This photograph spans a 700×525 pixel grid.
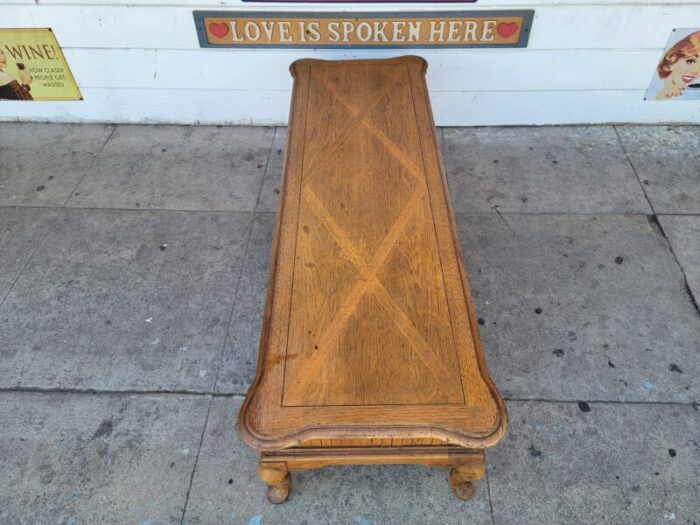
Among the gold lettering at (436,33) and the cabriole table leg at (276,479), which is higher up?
the gold lettering at (436,33)

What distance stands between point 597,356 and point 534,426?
0.64 metres

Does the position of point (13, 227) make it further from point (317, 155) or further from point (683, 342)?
point (683, 342)

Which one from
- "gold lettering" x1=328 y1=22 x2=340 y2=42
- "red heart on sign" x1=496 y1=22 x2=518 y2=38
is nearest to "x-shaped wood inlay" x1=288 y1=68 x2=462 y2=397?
"gold lettering" x1=328 y1=22 x2=340 y2=42

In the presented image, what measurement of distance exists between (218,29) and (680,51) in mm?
3741

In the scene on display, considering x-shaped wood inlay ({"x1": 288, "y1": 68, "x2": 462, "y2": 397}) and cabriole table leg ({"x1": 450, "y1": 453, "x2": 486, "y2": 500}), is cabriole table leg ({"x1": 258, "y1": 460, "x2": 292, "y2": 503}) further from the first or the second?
cabriole table leg ({"x1": 450, "y1": 453, "x2": 486, "y2": 500})

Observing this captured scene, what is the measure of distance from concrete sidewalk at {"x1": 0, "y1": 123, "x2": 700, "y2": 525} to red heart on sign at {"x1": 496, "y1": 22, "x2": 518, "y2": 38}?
86cm

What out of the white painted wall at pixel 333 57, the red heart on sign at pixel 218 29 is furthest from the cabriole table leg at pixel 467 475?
the red heart on sign at pixel 218 29

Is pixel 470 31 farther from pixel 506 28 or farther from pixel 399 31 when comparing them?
pixel 399 31

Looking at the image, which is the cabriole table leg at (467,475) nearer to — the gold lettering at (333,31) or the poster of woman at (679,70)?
the gold lettering at (333,31)

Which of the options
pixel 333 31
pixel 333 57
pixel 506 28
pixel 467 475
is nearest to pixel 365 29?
pixel 333 31

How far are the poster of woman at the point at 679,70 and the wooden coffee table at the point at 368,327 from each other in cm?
257

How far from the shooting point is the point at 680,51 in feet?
13.7

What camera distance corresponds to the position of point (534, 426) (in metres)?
2.80

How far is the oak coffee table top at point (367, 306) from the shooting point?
1976mm
